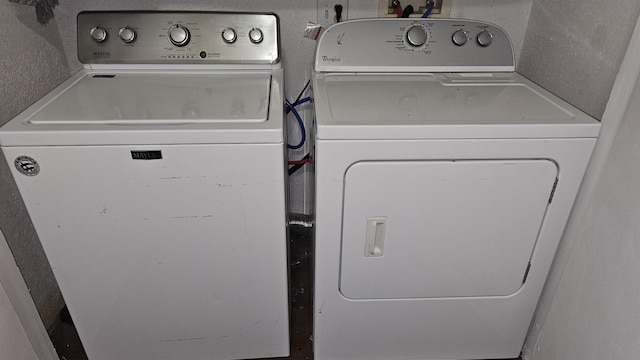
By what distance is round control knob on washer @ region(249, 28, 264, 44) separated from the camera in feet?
4.53

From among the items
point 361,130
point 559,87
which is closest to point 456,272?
point 361,130

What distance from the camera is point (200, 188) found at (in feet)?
3.43

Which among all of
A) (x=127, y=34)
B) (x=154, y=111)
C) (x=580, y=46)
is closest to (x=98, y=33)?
(x=127, y=34)

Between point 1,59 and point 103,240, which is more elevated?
point 1,59

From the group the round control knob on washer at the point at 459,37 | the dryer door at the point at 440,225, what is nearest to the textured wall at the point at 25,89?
the dryer door at the point at 440,225

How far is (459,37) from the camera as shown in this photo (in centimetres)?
136

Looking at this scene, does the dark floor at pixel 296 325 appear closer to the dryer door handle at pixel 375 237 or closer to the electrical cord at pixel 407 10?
the dryer door handle at pixel 375 237

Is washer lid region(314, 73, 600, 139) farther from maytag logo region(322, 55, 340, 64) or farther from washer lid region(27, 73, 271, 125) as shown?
washer lid region(27, 73, 271, 125)

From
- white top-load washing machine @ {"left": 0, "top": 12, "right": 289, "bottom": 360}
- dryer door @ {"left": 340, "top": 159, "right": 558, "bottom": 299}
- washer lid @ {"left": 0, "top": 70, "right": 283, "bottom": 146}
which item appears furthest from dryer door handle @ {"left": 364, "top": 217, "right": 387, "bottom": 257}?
washer lid @ {"left": 0, "top": 70, "right": 283, "bottom": 146}

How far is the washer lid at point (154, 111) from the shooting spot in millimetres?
959

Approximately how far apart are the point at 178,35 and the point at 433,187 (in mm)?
920

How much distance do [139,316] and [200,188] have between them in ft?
1.68

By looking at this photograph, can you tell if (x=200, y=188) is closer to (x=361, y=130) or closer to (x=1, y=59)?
(x=361, y=130)

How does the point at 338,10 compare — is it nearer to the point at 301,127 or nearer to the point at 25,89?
the point at 301,127
